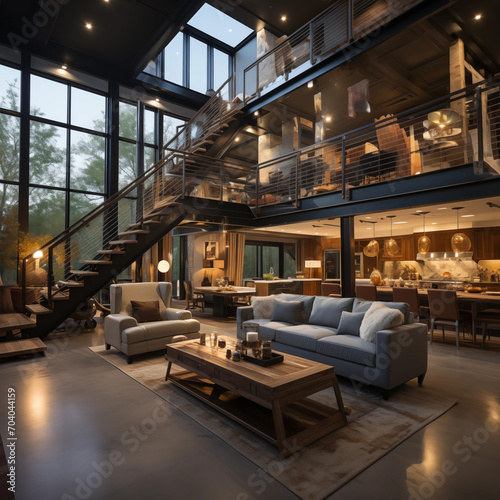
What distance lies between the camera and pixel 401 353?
324 cm

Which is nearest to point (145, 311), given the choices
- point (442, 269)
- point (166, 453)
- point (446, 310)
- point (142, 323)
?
point (142, 323)

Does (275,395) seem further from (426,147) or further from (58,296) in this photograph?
(426,147)

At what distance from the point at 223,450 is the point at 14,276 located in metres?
7.76

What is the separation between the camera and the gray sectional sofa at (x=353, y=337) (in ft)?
10.5

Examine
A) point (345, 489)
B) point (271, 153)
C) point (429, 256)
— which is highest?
point (271, 153)

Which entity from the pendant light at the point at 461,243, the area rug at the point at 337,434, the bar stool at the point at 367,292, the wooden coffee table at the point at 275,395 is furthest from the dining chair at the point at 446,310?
the wooden coffee table at the point at 275,395

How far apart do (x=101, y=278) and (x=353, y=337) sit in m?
4.43

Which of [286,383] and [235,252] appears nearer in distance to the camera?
[286,383]

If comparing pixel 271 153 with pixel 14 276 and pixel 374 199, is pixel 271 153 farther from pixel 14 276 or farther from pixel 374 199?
pixel 14 276

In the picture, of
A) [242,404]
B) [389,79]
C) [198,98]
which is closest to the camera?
[242,404]

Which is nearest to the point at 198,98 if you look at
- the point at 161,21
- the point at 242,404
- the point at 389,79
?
the point at 161,21

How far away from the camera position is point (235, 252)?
36.9ft

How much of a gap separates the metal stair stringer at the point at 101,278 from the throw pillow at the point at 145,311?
3.87 feet

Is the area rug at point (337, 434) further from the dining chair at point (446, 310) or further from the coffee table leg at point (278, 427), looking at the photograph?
the dining chair at point (446, 310)
